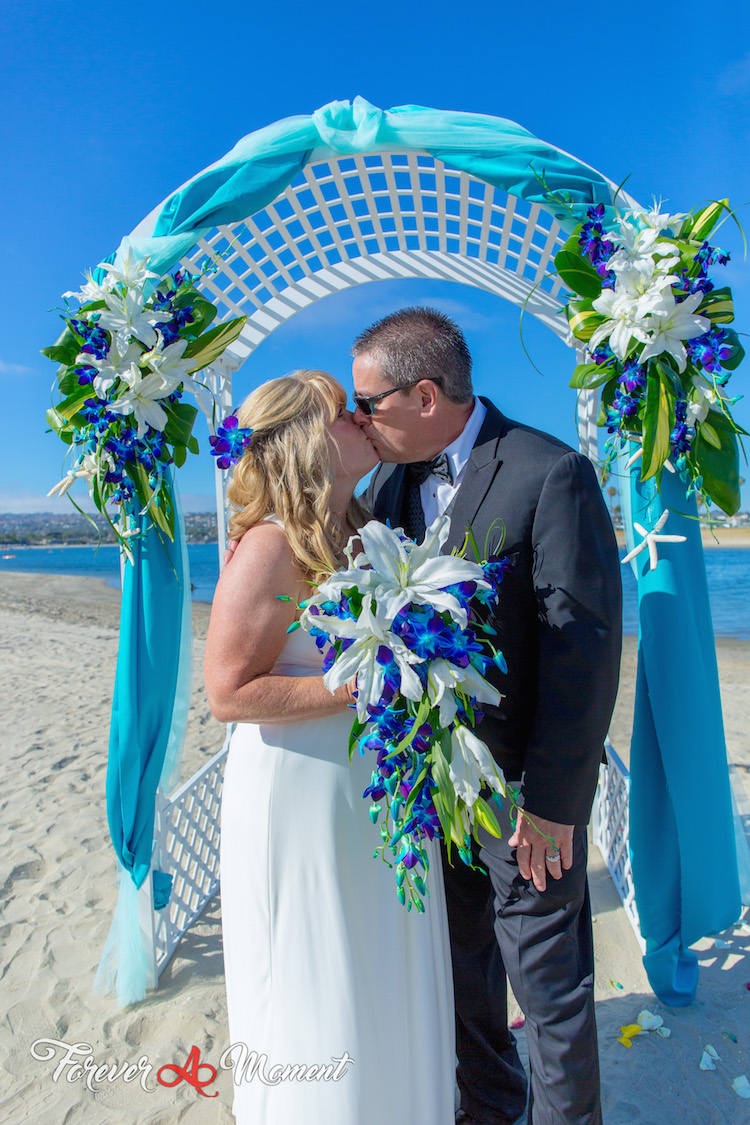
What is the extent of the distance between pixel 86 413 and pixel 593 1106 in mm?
2947

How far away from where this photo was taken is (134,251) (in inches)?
107

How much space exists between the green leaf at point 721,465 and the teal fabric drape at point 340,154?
974 millimetres

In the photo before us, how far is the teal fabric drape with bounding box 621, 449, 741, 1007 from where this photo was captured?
2734 mm

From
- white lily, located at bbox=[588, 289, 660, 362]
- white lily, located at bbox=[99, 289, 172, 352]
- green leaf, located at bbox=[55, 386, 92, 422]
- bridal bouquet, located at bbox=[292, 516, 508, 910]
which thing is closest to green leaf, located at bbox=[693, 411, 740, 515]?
white lily, located at bbox=[588, 289, 660, 362]

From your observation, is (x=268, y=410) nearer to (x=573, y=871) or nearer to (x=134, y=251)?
(x=134, y=251)

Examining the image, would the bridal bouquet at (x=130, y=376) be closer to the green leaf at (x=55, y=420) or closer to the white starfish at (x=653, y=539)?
the green leaf at (x=55, y=420)

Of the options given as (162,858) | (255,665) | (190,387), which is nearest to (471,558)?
(255,665)

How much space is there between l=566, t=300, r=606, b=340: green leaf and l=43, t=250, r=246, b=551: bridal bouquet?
52.5 inches

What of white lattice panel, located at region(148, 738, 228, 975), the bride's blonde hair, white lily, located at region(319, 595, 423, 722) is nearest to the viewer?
white lily, located at region(319, 595, 423, 722)

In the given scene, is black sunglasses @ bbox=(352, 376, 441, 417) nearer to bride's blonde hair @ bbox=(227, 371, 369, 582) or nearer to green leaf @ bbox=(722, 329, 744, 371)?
bride's blonde hair @ bbox=(227, 371, 369, 582)

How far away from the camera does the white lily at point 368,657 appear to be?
1575 millimetres

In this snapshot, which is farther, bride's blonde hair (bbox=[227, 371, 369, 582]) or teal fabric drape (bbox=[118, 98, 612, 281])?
teal fabric drape (bbox=[118, 98, 612, 281])

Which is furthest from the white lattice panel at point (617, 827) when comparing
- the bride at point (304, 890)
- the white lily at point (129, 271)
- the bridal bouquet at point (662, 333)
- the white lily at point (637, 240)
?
the white lily at point (129, 271)

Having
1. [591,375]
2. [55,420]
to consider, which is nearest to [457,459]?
[591,375]
